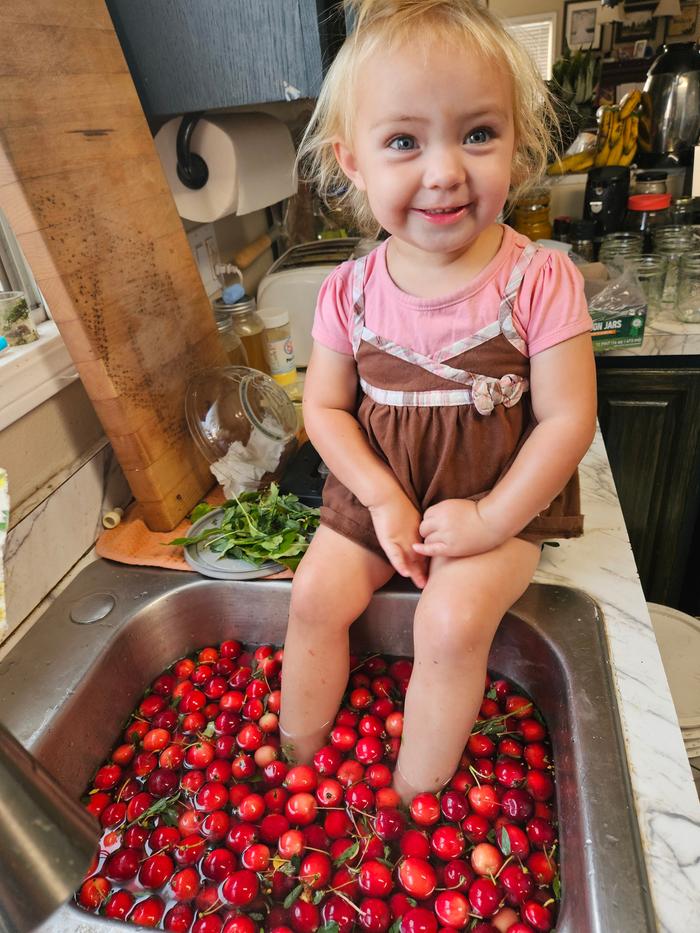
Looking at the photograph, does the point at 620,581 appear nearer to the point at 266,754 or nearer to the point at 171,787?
the point at 266,754

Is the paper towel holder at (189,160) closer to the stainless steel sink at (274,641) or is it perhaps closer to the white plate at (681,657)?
the stainless steel sink at (274,641)

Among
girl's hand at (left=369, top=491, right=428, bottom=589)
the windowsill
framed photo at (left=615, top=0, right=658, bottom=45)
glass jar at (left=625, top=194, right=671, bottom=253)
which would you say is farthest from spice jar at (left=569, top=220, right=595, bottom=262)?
framed photo at (left=615, top=0, right=658, bottom=45)

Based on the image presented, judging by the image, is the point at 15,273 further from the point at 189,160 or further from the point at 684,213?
the point at 684,213

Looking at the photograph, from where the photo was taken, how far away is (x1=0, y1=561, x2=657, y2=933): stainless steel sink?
572mm

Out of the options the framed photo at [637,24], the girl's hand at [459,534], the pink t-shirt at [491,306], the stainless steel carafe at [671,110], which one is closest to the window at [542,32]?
the framed photo at [637,24]

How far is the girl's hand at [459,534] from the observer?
777mm

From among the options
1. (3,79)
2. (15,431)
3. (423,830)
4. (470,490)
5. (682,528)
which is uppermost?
(3,79)

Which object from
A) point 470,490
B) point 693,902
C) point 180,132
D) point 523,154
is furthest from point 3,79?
point 693,902

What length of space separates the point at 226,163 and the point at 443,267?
2.06ft

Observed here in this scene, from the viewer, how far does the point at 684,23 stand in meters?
2.84

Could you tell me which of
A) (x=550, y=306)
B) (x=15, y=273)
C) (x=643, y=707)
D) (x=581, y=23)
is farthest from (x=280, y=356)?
(x=581, y=23)

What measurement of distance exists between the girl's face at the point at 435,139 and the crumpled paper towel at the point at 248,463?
0.52 m

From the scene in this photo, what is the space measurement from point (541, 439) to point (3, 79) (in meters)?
0.80

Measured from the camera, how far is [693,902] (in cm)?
52
